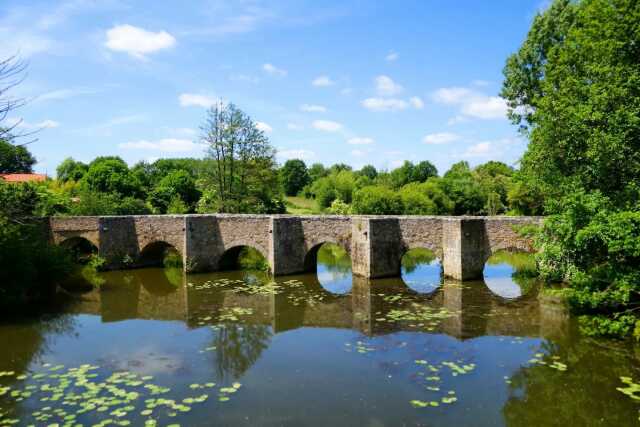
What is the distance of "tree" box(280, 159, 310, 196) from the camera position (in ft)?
229

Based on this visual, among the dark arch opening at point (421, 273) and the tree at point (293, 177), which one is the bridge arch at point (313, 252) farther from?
the tree at point (293, 177)

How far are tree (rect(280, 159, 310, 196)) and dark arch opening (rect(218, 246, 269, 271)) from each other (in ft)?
151

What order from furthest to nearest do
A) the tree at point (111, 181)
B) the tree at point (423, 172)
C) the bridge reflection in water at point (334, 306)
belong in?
the tree at point (423, 172)
the tree at point (111, 181)
the bridge reflection in water at point (334, 306)

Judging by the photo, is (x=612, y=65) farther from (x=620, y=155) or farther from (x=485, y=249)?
(x=485, y=249)

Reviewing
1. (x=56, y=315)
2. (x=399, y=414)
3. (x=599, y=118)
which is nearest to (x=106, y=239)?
(x=56, y=315)

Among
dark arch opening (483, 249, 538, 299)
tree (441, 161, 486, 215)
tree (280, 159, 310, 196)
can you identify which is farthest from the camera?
tree (280, 159, 310, 196)

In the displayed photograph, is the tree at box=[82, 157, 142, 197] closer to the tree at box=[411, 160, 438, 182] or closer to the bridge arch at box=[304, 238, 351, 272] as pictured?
the bridge arch at box=[304, 238, 351, 272]


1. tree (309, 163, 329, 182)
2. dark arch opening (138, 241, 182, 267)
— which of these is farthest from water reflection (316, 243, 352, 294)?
tree (309, 163, 329, 182)

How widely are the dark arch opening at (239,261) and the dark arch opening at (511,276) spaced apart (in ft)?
33.3

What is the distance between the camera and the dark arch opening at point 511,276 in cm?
1700

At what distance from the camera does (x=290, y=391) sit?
8.79 meters

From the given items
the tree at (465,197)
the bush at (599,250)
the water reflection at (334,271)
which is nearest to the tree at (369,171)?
the tree at (465,197)

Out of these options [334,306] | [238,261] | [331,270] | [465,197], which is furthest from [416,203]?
[334,306]

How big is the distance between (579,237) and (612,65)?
438cm
